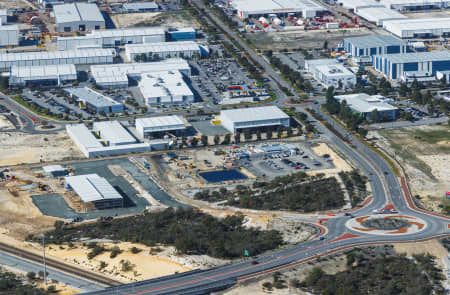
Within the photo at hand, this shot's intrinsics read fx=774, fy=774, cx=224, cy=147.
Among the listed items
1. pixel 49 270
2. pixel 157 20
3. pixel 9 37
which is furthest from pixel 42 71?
pixel 49 270

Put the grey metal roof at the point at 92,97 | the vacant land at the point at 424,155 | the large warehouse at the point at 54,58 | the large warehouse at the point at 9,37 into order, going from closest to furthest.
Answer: the vacant land at the point at 424,155 < the grey metal roof at the point at 92,97 < the large warehouse at the point at 54,58 < the large warehouse at the point at 9,37

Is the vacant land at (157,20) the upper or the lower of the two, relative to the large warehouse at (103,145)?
upper

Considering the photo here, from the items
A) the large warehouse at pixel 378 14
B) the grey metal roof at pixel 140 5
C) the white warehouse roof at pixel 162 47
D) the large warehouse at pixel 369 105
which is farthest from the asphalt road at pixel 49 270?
the grey metal roof at pixel 140 5

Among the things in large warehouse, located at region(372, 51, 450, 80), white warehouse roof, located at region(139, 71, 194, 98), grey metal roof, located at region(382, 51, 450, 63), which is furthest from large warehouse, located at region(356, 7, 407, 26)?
white warehouse roof, located at region(139, 71, 194, 98)

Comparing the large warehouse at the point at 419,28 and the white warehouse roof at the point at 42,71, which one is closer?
the white warehouse roof at the point at 42,71

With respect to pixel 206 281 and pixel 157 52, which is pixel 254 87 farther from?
pixel 206 281

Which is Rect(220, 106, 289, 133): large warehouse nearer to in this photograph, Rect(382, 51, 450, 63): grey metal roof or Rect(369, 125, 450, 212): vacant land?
Rect(369, 125, 450, 212): vacant land

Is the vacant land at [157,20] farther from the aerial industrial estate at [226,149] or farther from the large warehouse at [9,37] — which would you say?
the large warehouse at [9,37]

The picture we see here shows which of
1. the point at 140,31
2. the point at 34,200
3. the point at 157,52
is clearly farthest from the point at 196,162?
the point at 140,31
